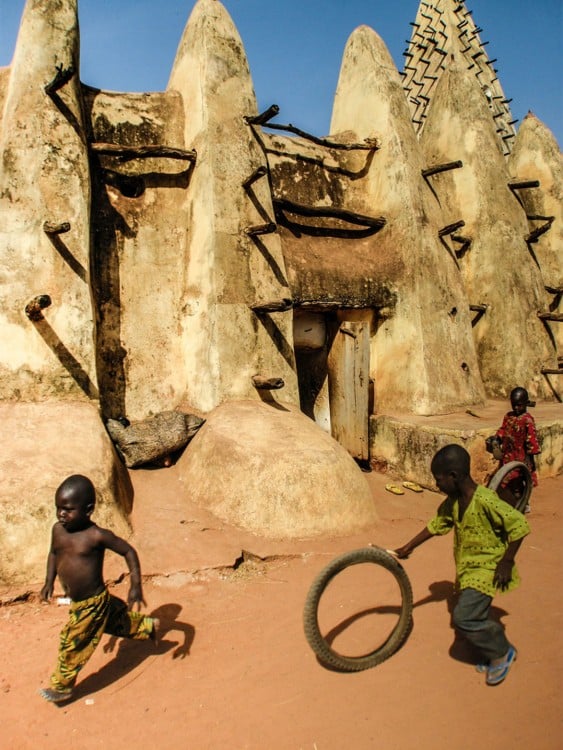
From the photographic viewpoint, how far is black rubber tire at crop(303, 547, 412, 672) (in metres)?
3.18

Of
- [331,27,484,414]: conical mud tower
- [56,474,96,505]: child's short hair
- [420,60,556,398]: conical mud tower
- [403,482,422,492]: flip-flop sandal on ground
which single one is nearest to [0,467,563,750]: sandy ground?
[56,474,96,505]: child's short hair

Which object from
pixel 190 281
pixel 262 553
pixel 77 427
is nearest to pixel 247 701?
pixel 262 553

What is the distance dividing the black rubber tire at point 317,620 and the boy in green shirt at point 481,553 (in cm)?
41

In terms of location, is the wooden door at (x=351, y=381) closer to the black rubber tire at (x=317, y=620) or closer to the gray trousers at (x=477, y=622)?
the black rubber tire at (x=317, y=620)

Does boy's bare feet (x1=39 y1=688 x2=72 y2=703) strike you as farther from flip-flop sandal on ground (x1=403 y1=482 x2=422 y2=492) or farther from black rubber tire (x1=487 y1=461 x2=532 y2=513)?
flip-flop sandal on ground (x1=403 y1=482 x2=422 y2=492)

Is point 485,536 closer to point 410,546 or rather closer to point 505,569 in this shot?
point 505,569

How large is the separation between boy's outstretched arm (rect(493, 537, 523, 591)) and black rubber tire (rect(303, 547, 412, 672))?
0.55 metres

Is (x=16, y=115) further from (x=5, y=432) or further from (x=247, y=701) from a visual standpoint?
(x=247, y=701)

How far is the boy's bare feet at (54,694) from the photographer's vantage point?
A: 3.23 meters

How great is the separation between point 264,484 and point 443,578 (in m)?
1.94

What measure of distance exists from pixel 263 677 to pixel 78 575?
4.32 ft

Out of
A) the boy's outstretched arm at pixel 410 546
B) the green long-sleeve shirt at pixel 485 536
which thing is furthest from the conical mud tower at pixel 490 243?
the green long-sleeve shirt at pixel 485 536

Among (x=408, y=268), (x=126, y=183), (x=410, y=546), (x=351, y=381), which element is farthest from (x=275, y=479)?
(x=408, y=268)

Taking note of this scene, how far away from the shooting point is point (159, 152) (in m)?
7.59
